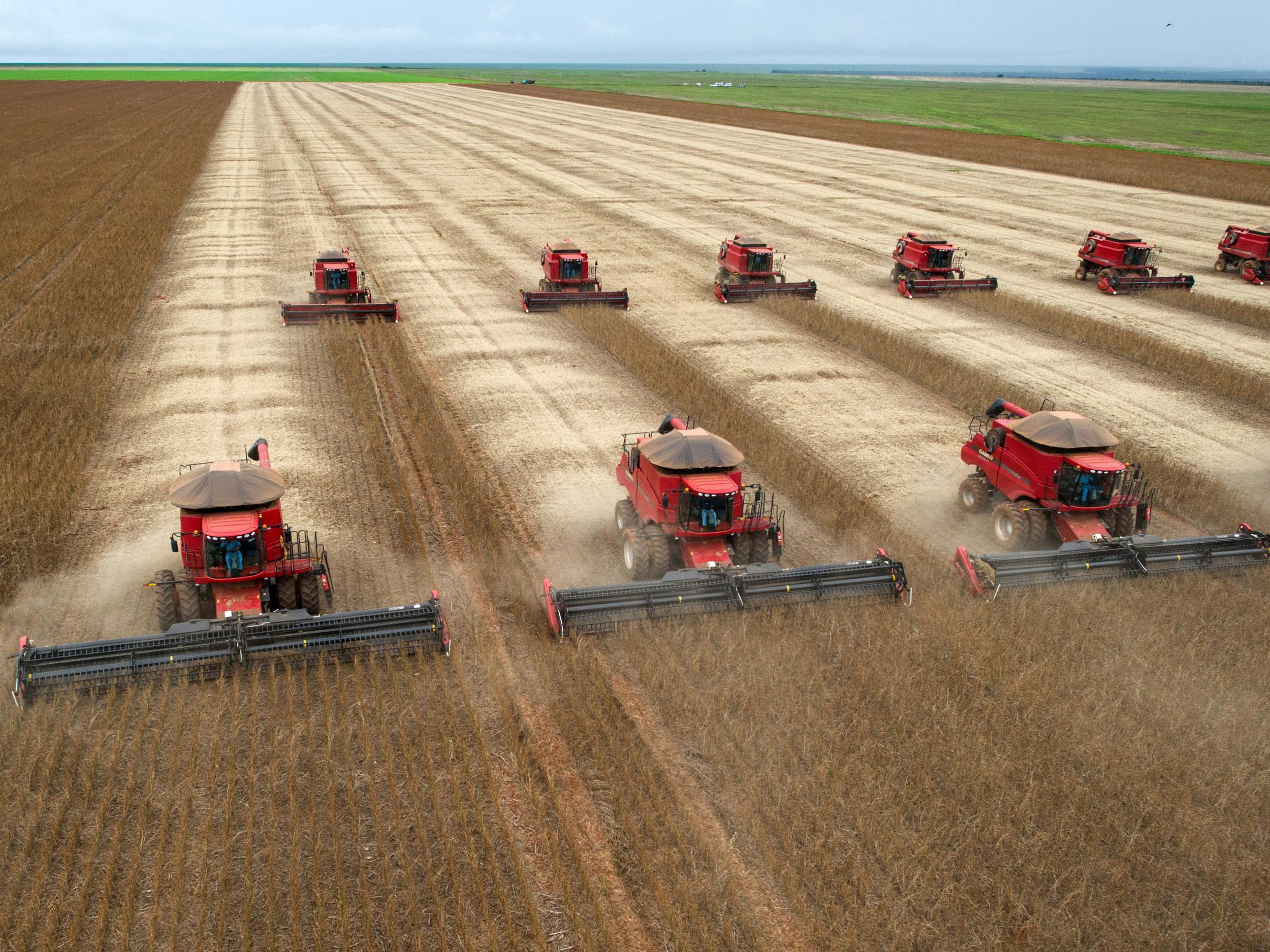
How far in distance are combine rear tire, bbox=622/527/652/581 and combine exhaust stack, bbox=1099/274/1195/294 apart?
26.1 meters

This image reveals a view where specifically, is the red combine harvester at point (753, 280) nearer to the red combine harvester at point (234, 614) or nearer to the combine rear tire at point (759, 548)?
the combine rear tire at point (759, 548)

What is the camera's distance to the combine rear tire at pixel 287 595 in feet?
39.8

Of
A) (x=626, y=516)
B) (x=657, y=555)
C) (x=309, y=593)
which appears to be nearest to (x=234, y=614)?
(x=309, y=593)

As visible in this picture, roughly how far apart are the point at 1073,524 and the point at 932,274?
19901 mm

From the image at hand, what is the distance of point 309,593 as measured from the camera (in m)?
12.2

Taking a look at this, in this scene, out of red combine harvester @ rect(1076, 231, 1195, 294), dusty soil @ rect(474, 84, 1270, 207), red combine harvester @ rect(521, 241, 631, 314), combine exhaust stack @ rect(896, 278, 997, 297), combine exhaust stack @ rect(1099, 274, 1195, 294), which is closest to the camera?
red combine harvester @ rect(521, 241, 631, 314)

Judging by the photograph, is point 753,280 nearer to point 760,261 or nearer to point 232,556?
point 760,261

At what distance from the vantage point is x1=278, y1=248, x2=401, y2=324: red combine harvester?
26531 millimetres

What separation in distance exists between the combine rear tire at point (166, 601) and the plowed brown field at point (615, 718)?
78 centimetres

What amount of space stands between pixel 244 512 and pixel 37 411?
10.8 m

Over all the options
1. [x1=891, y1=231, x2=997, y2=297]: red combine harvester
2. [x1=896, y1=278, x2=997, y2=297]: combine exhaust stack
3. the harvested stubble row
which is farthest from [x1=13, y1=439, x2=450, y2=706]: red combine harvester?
[x1=891, y1=231, x2=997, y2=297]: red combine harvester

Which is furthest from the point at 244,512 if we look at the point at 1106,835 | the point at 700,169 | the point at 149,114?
the point at 149,114

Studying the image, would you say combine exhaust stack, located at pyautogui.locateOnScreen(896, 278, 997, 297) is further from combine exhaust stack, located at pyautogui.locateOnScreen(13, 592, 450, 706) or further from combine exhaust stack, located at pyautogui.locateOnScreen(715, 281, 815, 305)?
combine exhaust stack, located at pyautogui.locateOnScreen(13, 592, 450, 706)

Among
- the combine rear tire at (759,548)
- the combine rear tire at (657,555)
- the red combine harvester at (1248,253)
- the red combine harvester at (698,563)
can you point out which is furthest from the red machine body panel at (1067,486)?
the red combine harvester at (1248,253)
